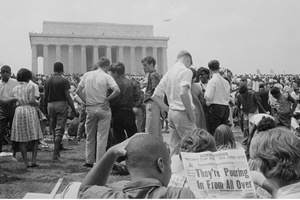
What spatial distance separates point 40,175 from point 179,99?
2.38 meters

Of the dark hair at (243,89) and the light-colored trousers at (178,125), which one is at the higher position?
the dark hair at (243,89)

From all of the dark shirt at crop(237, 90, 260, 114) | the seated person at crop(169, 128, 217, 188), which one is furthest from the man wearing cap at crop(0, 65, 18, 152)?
the dark shirt at crop(237, 90, 260, 114)

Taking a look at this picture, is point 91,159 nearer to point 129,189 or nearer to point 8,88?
point 8,88

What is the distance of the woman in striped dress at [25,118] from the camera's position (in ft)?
20.5

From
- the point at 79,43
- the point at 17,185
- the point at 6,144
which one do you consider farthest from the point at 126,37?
the point at 17,185

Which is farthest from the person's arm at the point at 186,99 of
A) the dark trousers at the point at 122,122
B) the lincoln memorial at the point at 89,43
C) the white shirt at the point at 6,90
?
the lincoln memorial at the point at 89,43

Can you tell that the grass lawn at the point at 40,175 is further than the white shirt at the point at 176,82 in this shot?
No

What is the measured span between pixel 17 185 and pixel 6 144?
470 cm

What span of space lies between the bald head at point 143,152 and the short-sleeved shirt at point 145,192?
85 mm

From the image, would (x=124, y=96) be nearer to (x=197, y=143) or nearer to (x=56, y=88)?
(x=56, y=88)

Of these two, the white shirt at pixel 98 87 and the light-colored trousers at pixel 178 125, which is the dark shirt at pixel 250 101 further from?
the light-colored trousers at pixel 178 125

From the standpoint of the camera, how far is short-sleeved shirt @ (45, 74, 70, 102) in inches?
272

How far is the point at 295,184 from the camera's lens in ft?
6.63

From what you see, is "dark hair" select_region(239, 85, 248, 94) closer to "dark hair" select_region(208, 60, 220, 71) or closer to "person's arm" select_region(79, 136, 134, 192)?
"dark hair" select_region(208, 60, 220, 71)
